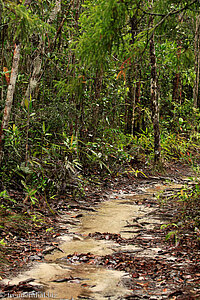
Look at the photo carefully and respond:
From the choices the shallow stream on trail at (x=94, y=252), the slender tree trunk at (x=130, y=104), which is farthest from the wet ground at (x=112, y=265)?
the slender tree trunk at (x=130, y=104)

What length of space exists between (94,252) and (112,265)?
517 millimetres

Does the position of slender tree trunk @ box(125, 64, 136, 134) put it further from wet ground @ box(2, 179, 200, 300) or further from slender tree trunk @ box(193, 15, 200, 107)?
wet ground @ box(2, 179, 200, 300)

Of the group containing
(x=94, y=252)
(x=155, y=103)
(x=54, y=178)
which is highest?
(x=155, y=103)

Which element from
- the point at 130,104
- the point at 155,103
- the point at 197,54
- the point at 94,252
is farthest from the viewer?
the point at 197,54

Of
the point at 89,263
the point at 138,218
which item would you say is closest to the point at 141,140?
the point at 138,218

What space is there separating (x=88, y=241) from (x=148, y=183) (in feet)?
16.1

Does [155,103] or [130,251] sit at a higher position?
[155,103]

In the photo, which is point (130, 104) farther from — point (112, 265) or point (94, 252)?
point (112, 265)

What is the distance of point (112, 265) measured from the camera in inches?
150

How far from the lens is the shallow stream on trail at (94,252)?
3.10 metres

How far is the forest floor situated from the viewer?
124 inches

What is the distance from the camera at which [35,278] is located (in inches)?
133

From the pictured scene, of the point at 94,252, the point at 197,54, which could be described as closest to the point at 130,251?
the point at 94,252

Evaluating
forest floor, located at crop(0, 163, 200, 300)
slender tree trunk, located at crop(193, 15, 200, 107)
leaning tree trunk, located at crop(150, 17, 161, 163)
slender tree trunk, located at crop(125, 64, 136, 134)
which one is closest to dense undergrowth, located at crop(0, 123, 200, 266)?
forest floor, located at crop(0, 163, 200, 300)
